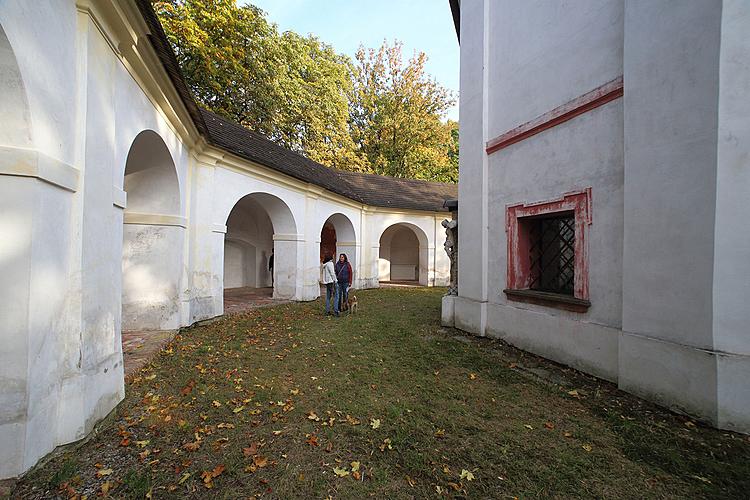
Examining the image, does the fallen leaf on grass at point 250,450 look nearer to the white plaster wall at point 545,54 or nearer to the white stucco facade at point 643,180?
the white stucco facade at point 643,180

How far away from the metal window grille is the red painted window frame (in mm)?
151

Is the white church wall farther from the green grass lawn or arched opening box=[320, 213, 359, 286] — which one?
arched opening box=[320, 213, 359, 286]

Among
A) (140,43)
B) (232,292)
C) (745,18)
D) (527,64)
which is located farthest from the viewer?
(232,292)

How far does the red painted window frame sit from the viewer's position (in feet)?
14.7

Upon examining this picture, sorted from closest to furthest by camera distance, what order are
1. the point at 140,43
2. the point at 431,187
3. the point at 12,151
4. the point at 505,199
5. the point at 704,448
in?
1. the point at 12,151
2. the point at 704,448
3. the point at 140,43
4. the point at 505,199
5. the point at 431,187

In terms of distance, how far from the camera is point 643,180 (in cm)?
362

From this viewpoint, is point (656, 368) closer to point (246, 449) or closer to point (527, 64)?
point (246, 449)

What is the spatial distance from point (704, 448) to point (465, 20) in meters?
8.27

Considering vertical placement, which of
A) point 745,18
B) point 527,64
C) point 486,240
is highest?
point 527,64

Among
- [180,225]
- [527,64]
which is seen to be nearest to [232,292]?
[180,225]

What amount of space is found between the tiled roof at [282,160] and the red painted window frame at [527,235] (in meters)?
5.71

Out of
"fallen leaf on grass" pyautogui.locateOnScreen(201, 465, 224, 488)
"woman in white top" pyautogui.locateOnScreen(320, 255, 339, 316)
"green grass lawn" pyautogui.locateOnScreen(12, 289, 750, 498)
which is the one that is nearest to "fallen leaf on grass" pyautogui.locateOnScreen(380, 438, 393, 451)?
"green grass lawn" pyautogui.locateOnScreen(12, 289, 750, 498)

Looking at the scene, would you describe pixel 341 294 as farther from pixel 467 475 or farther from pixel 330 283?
pixel 467 475

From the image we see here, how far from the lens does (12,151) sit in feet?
7.45
